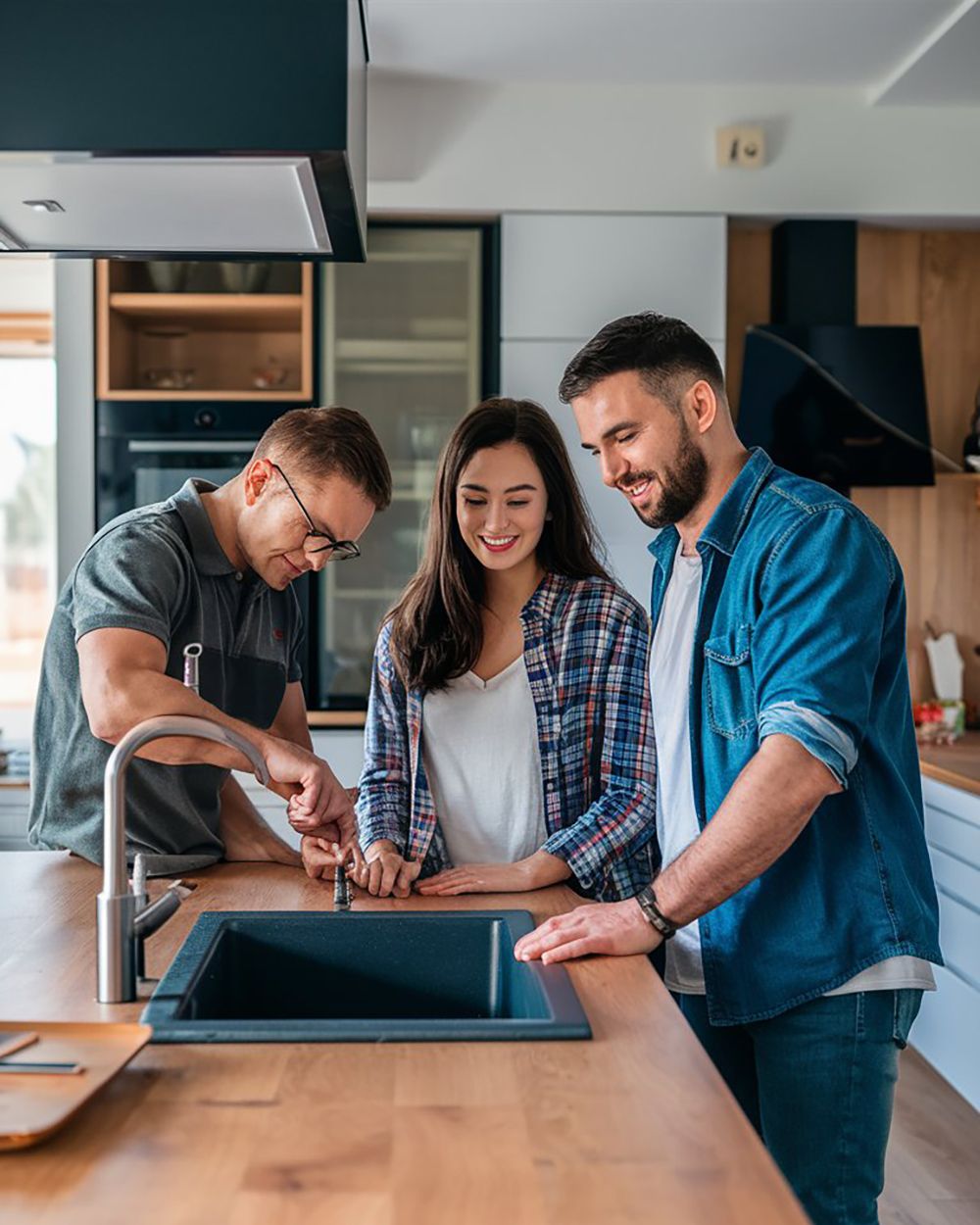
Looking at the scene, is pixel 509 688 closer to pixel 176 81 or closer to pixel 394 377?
pixel 176 81

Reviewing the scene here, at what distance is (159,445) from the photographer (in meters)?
3.84

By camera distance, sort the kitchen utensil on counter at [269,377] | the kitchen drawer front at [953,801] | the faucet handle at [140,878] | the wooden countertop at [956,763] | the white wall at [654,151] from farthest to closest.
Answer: the kitchen utensil on counter at [269,377] < the white wall at [654,151] < the wooden countertop at [956,763] < the kitchen drawer front at [953,801] < the faucet handle at [140,878]

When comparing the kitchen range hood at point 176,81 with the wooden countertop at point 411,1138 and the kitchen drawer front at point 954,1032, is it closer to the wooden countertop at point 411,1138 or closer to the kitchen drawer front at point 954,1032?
the wooden countertop at point 411,1138

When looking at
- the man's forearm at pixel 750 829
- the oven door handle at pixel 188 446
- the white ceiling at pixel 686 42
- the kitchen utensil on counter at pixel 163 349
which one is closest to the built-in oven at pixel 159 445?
the oven door handle at pixel 188 446

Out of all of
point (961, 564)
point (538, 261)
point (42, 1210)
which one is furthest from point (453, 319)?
point (42, 1210)

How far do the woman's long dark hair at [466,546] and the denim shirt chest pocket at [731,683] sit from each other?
0.44 meters

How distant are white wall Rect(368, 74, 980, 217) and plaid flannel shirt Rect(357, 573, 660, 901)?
220 cm

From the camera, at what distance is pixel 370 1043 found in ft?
3.89

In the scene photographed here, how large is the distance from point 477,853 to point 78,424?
8.07ft

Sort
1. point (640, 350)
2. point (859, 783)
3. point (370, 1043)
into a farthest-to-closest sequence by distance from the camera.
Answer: point (640, 350) < point (859, 783) < point (370, 1043)

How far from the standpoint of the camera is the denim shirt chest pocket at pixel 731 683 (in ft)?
5.12

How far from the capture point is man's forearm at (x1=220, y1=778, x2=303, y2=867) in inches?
78.2

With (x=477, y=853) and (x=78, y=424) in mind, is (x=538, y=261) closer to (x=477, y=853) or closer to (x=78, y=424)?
(x=78, y=424)

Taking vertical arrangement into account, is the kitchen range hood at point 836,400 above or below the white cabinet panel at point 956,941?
above
